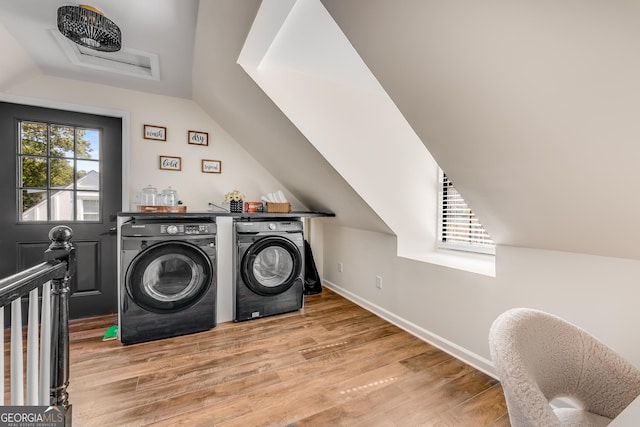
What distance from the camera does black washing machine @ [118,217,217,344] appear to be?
223 centimetres

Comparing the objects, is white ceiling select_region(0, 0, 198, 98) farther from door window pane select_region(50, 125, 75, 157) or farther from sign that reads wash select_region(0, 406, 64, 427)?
sign that reads wash select_region(0, 406, 64, 427)

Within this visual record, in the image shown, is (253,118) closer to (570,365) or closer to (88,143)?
(88,143)

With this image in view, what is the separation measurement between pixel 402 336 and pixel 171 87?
323cm

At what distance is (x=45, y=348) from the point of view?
1071 mm

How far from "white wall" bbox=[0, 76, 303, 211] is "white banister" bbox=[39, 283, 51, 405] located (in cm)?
207

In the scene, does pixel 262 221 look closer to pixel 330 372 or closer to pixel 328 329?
pixel 328 329

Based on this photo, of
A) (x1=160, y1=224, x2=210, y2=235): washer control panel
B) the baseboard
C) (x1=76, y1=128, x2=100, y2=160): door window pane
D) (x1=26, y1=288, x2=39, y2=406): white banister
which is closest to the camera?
(x1=26, y1=288, x2=39, y2=406): white banister

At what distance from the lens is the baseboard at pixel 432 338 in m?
1.92

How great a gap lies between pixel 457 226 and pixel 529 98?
5.77 ft

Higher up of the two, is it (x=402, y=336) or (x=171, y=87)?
(x=171, y=87)

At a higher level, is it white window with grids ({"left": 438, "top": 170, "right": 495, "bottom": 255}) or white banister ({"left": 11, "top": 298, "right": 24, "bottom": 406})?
white window with grids ({"left": 438, "top": 170, "right": 495, "bottom": 255})

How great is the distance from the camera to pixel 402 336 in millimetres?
2430

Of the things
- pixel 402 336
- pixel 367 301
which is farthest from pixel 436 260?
pixel 367 301

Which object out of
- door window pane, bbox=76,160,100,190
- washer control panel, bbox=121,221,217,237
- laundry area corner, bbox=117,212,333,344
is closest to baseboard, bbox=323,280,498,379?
laundry area corner, bbox=117,212,333,344
